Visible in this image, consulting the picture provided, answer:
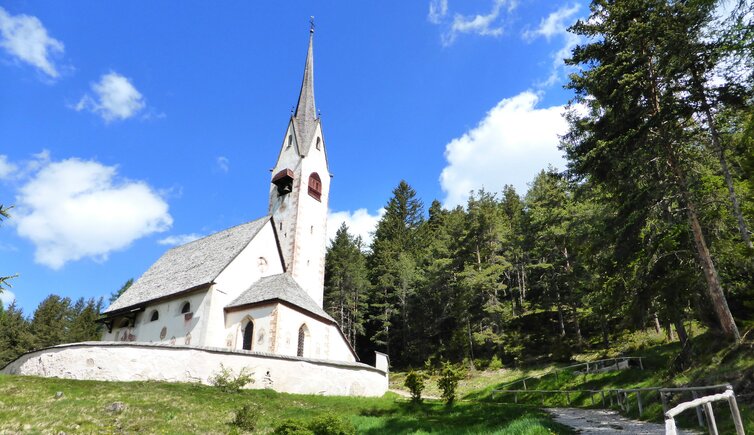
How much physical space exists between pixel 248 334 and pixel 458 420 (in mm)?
14961

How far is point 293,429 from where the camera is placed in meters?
9.02

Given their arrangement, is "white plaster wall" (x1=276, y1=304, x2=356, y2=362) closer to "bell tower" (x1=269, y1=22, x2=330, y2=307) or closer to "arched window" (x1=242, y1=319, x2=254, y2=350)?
"arched window" (x1=242, y1=319, x2=254, y2=350)

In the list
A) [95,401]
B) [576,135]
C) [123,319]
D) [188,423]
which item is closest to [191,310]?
[123,319]

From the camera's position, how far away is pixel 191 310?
25.4 m

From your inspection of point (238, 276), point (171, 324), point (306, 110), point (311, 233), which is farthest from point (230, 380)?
point (306, 110)

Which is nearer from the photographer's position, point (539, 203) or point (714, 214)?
point (714, 214)

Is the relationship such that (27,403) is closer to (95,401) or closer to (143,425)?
(95,401)

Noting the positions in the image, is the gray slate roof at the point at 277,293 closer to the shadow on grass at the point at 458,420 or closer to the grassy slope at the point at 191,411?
the grassy slope at the point at 191,411

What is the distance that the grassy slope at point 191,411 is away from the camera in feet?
38.1

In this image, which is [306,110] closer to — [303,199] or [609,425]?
[303,199]

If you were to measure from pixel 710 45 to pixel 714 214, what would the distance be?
5.60 meters

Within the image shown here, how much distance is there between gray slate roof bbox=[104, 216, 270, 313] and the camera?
27.0 meters

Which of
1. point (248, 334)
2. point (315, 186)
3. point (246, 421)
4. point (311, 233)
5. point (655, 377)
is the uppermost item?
point (315, 186)

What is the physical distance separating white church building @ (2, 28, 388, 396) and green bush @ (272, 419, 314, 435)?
10.6 m
